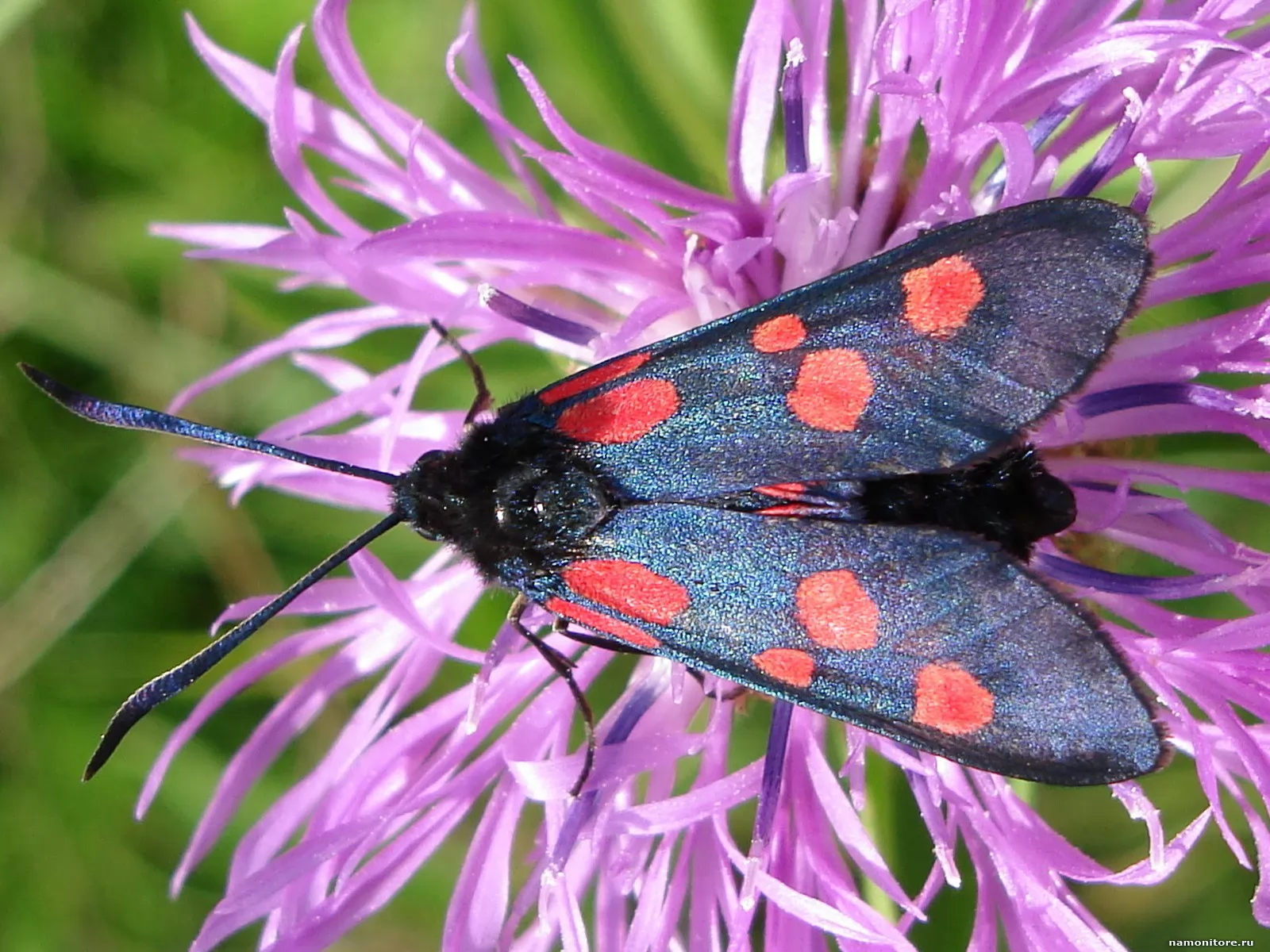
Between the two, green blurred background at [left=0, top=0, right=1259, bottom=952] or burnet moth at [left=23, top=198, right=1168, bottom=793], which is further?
green blurred background at [left=0, top=0, right=1259, bottom=952]

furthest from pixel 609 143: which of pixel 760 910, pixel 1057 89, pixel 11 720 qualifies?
pixel 11 720

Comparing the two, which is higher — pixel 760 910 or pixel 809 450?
pixel 809 450

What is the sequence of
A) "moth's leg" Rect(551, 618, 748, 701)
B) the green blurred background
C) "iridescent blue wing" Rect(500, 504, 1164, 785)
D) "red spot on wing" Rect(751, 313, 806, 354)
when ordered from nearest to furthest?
"iridescent blue wing" Rect(500, 504, 1164, 785) → "red spot on wing" Rect(751, 313, 806, 354) → "moth's leg" Rect(551, 618, 748, 701) → the green blurred background

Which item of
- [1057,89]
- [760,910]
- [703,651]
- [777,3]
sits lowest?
[760,910]

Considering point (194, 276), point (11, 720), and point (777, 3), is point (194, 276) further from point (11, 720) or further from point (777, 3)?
point (777, 3)

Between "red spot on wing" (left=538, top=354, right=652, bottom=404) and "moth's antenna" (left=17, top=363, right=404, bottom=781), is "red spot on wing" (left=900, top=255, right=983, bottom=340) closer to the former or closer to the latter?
"red spot on wing" (left=538, top=354, right=652, bottom=404)

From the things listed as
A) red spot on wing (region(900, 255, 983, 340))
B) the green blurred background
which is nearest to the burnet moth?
red spot on wing (region(900, 255, 983, 340))
